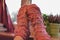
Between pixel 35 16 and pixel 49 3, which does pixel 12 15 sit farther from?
pixel 35 16

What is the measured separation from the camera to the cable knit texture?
0.68 metres

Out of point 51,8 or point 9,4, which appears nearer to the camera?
point 51,8

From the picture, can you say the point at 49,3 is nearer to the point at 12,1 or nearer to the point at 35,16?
the point at 12,1

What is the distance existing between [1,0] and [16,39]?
1256 mm

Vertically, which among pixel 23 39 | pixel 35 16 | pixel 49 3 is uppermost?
pixel 49 3

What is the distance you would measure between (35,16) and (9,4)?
1.29m

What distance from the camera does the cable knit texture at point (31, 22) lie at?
68 cm

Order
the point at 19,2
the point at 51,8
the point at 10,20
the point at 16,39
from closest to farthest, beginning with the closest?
the point at 16,39
the point at 51,8
the point at 10,20
the point at 19,2

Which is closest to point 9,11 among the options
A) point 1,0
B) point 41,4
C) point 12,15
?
point 12,15

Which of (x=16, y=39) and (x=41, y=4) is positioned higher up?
(x=41, y=4)

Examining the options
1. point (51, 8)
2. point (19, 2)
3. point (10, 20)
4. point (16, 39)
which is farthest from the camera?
point (19, 2)

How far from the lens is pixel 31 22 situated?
728mm

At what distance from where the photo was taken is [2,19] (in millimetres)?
1831

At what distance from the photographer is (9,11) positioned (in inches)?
76.0
